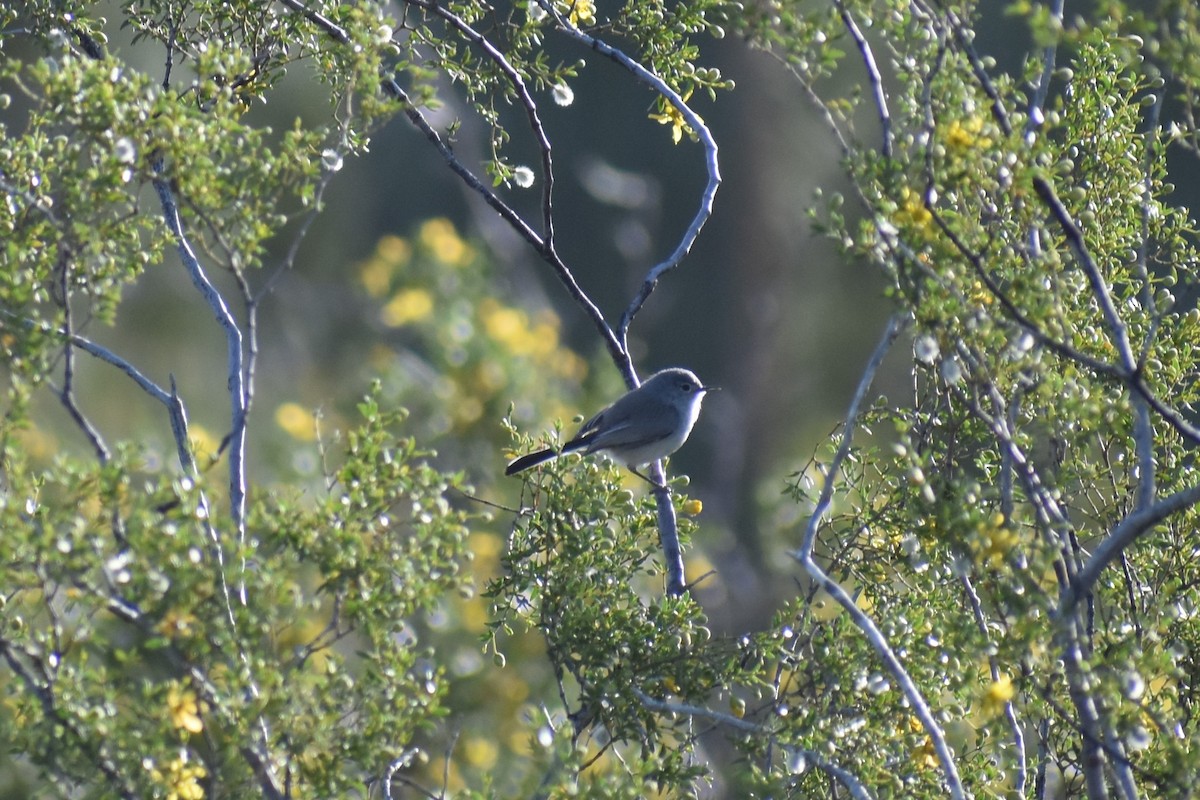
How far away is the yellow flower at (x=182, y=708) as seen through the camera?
2.02 metres

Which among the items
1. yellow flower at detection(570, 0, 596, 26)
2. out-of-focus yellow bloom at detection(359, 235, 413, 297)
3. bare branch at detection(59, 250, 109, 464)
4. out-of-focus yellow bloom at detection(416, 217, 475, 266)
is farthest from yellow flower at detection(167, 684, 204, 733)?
out-of-focus yellow bloom at detection(359, 235, 413, 297)

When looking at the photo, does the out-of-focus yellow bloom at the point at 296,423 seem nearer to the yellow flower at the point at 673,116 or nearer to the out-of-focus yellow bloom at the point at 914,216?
the yellow flower at the point at 673,116

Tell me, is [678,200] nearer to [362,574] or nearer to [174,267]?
[174,267]

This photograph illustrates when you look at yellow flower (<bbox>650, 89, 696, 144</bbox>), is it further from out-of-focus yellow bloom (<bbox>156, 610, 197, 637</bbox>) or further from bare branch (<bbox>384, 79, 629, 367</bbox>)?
out-of-focus yellow bloom (<bbox>156, 610, 197, 637</bbox>)

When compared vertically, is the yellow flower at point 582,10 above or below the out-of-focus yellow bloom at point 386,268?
below

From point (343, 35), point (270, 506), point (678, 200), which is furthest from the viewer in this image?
point (678, 200)

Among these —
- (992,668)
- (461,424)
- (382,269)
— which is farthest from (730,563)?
(992,668)

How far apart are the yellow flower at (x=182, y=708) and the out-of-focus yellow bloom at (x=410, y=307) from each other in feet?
20.5

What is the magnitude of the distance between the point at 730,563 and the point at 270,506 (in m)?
12.5

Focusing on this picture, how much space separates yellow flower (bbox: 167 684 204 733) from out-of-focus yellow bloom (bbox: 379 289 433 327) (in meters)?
6.26

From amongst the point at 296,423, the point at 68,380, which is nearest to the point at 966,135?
the point at 68,380

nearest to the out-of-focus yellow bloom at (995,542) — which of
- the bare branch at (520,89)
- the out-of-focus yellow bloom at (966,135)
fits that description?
the out-of-focus yellow bloom at (966,135)

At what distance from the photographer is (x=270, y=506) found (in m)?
2.19

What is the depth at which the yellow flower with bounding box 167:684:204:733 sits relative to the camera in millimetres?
2016
